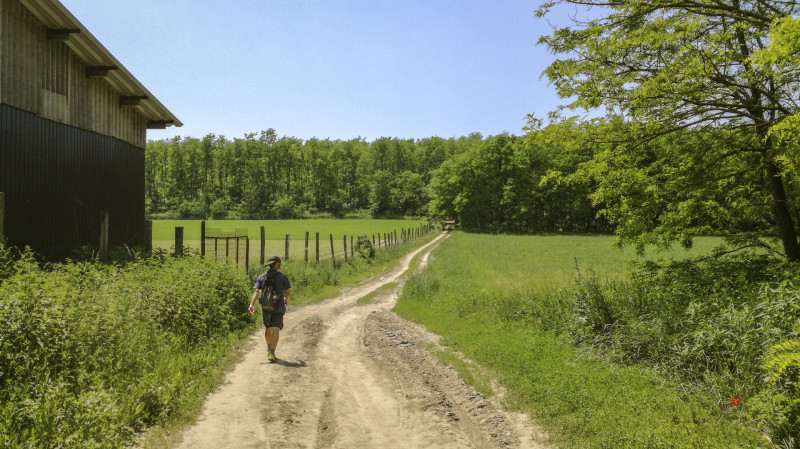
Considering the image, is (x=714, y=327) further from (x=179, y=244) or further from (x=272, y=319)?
(x=179, y=244)

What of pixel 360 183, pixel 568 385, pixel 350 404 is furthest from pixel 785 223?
pixel 360 183

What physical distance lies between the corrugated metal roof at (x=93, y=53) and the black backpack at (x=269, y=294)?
8.52 meters

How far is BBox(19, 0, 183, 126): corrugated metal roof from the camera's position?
1037 cm

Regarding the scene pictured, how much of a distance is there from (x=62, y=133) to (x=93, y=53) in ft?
8.35

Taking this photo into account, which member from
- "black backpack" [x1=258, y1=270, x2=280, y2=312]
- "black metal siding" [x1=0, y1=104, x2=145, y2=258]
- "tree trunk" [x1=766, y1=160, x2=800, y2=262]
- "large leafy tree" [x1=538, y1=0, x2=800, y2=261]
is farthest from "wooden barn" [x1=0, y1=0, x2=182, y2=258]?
"tree trunk" [x1=766, y1=160, x2=800, y2=262]

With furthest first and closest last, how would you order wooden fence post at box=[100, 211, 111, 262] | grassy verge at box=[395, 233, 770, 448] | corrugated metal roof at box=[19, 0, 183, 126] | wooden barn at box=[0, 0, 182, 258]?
wooden fence post at box=[100, 211, 111, 262], corrugated metal roof at box=[19, 0, 183, 126], wooden barn at box=[0, 0, 182, 258], grassy verge at box=[395, 233, 770, 448]

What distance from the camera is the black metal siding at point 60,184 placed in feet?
32.9

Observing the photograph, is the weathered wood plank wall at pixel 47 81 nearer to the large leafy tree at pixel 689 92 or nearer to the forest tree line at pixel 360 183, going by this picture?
the large leafy tree at pixel 689 92

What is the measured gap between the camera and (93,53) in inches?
482

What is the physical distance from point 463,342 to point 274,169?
374 ft

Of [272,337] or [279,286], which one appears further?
[279,286]

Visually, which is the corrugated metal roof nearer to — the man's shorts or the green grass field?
the green grass field

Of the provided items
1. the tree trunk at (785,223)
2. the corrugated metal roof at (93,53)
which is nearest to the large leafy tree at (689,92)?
the tree trunk at (785,223)

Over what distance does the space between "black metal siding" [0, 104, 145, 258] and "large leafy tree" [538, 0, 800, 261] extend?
12285 mm
